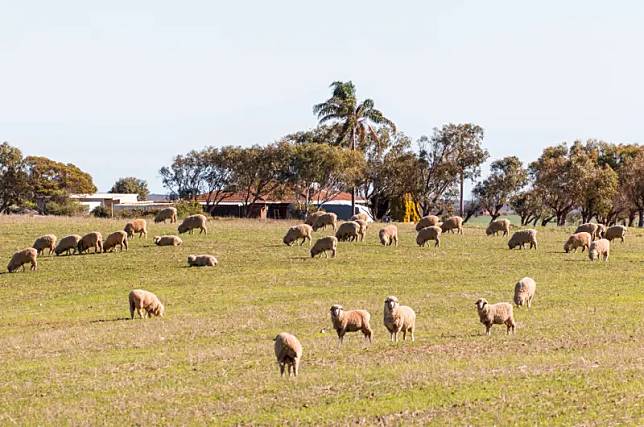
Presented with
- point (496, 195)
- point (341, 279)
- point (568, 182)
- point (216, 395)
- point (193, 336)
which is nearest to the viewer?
point (216, 395)

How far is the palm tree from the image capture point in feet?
350

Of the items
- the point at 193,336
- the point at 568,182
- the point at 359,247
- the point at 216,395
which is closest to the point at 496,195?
the point at 568,182

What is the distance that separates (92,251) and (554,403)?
37.1m

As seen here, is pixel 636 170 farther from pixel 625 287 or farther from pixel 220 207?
pixel 625 287

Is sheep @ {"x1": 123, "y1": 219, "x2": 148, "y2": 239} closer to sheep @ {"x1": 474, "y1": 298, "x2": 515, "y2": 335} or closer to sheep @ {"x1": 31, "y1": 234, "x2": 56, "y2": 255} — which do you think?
sheep @ {"x1": 31, "y1": 234, "x2": 56, "y2": 255}

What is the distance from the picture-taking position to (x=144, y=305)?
30.6 meters

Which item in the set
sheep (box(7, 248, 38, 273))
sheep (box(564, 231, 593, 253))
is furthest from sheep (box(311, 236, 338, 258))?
sheep (box(7, 248, 38, 273))

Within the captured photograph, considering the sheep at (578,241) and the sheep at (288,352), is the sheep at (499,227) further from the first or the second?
the sheep at (288,352)

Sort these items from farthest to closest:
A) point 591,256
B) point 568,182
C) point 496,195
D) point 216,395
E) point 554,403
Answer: point 496,195
point 568,182
point 591,256
point 216,395
point 554,403

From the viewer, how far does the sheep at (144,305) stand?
100ft

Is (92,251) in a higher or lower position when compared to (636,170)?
lower

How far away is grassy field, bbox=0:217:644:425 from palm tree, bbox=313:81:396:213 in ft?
192

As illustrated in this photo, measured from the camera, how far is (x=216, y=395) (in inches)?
709

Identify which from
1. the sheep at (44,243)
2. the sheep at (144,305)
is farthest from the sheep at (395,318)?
the sheep at (44,243)
